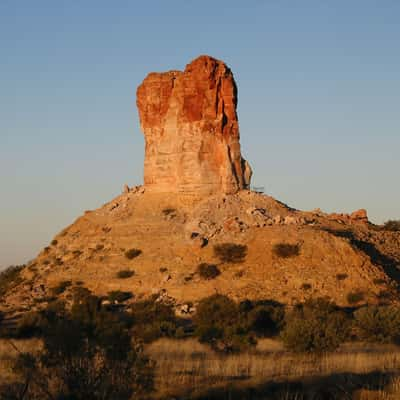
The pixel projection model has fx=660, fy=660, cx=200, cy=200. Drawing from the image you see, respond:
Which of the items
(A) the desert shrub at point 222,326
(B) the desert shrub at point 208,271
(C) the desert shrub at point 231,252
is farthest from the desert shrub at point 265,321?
(C) the desert shrub at point 231,252

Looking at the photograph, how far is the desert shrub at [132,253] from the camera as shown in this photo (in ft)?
141

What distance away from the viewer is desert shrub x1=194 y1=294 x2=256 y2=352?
955 inches

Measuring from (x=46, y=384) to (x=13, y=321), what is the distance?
83.9 feet

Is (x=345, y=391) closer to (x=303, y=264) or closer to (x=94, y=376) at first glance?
(x=94, y=376)

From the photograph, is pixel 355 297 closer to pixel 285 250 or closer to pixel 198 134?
pixel 285 250

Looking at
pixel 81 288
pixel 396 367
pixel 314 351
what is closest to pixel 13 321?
pixel 81 288

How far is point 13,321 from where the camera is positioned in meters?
36.1

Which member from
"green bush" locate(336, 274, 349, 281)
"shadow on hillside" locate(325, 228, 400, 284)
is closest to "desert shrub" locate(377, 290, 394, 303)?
"green bush" locate(336, 274, 349, 281)

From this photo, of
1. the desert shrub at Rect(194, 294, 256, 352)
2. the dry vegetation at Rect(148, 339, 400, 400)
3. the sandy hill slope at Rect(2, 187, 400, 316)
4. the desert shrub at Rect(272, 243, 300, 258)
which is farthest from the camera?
the desert shrub at Rect(272, 243, 300, 258)

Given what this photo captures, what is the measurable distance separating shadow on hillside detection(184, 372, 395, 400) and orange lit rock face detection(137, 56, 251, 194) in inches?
1287

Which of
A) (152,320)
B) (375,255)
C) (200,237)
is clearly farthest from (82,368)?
(375,255)

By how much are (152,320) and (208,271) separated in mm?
7924

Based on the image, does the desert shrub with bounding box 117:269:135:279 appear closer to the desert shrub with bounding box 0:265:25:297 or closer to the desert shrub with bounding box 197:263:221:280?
the desert shrub with bounding box 197:263:221:280

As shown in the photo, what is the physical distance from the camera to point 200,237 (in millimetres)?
42719
